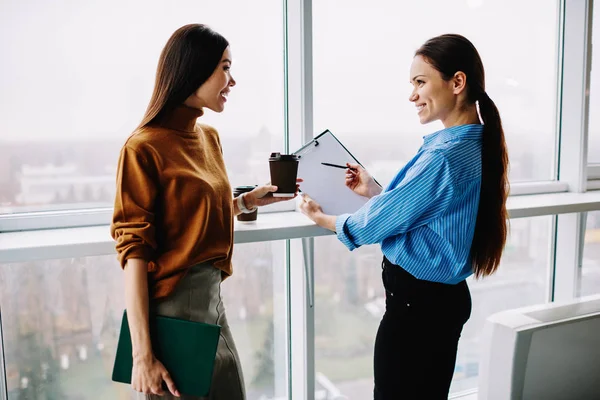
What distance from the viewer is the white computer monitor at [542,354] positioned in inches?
68.0

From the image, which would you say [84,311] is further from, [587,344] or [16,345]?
[587,344]

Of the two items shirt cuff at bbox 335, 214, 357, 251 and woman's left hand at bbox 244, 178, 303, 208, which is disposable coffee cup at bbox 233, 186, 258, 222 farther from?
shirt cuff at bbox 335, 214, 357, 251

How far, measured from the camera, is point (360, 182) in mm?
1706

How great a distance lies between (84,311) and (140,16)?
0.95 metres

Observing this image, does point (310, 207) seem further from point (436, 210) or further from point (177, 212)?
point (177, 212)

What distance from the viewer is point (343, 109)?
212 centimetres

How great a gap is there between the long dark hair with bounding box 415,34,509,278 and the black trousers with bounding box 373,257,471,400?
134 mm

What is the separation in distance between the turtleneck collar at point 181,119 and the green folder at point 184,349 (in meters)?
0.40

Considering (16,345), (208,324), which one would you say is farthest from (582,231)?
(16,345)

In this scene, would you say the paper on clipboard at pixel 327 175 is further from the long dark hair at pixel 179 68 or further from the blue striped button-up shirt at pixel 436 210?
the long dark hair at pixel 179 68

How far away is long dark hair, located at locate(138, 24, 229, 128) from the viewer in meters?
1.17

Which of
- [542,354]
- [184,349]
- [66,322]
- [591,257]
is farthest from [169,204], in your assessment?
[591,257]

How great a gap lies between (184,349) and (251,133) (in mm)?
1008

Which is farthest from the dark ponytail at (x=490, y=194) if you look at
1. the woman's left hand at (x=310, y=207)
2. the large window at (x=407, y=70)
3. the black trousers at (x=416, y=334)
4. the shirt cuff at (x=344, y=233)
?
the large window at (x=407, y=70)
